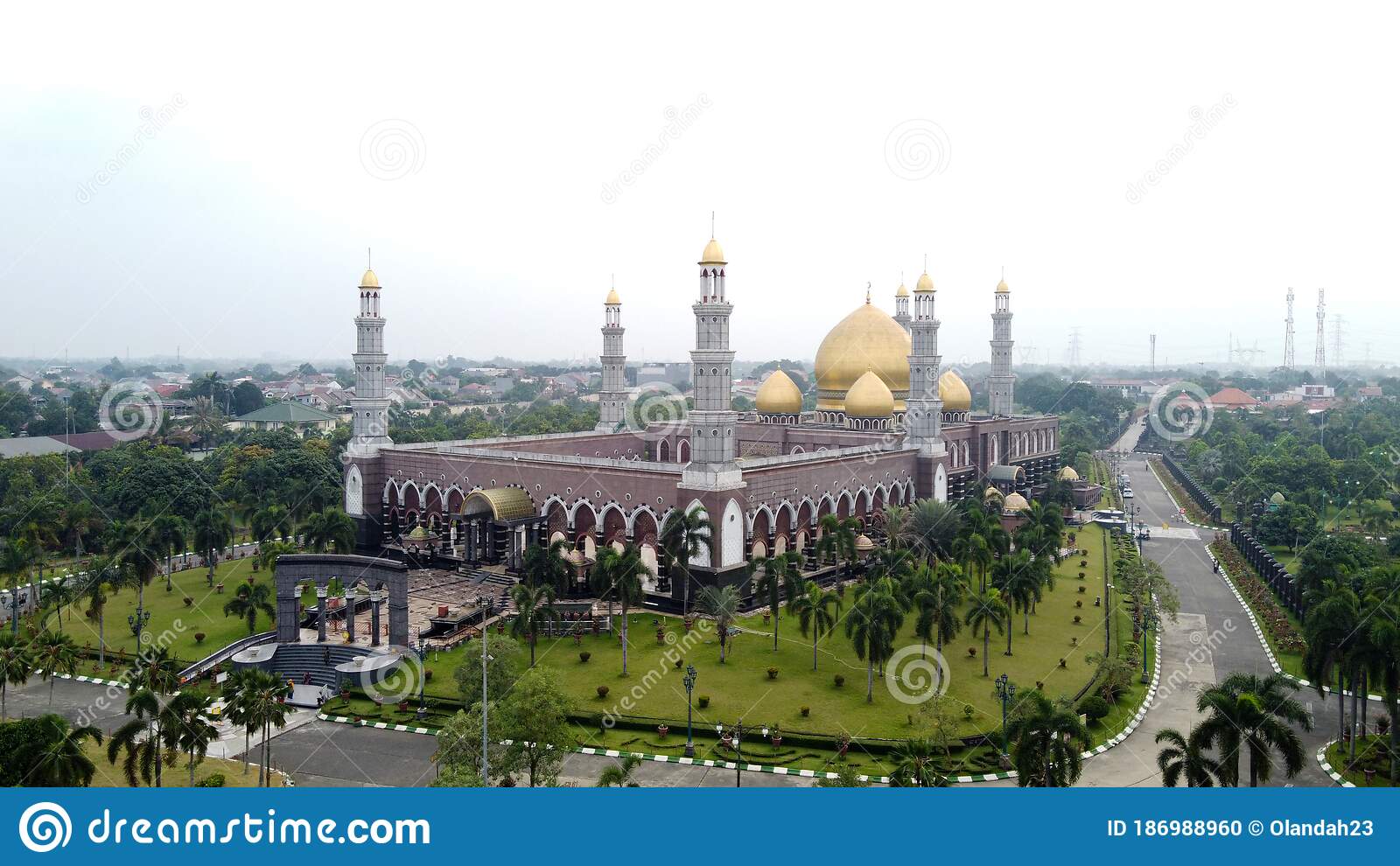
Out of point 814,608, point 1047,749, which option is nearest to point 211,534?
point 814,608

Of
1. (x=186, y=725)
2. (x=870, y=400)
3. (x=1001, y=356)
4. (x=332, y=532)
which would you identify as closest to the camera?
(x=186, y=725)

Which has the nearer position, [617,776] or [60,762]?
[60,762]

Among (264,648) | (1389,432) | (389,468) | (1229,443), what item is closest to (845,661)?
(264,648)

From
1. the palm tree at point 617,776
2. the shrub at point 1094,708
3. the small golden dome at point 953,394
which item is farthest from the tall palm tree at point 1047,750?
the small golden dome at point 953,394

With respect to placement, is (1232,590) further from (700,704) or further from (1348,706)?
(700,704)

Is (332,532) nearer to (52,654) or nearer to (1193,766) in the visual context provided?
(52,654)

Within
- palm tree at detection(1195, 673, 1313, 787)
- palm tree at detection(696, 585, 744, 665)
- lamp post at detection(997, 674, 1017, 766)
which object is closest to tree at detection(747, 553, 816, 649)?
palm tree at detection(696, 585, 744, 665)
